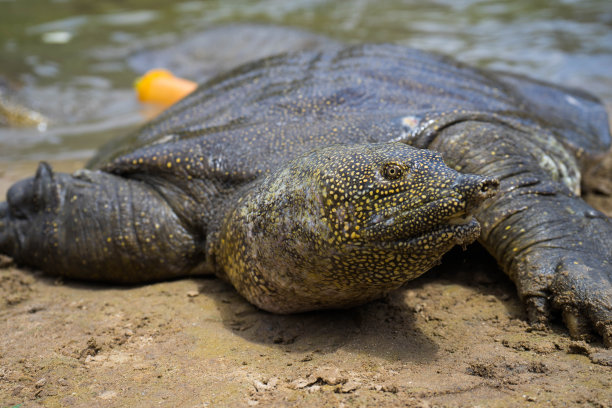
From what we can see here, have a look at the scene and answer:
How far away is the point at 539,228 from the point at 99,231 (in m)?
2.30

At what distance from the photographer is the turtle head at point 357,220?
224cm

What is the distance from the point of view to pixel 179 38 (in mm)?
10055

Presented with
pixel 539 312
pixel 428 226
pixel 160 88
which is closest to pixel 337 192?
pixel 428 226

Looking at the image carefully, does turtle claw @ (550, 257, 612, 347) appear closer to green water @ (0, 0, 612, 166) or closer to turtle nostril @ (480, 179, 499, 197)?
turtle nostril @ (480, 179, 499, 197)

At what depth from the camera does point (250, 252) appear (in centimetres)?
278

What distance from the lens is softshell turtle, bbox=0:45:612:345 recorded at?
7.61 feet

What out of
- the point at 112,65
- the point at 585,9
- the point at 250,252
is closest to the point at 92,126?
the point at 112,65

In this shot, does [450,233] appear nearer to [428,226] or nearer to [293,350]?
[428,226]

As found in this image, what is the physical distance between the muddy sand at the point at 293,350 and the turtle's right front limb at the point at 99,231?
0.44ft

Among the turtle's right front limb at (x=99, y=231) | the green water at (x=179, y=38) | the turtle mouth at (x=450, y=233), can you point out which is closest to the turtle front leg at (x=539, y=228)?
the turtle mouth at (x=450, y=233)

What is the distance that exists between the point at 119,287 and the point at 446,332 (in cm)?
184

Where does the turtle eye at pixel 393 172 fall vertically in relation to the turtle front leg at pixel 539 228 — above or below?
above

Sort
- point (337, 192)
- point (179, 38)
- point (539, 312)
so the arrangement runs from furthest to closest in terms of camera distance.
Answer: point (179, 38) → point (539, 312) → point (337, 192)

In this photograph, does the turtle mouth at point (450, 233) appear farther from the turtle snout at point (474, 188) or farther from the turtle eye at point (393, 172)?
the turtle eye at point (393, 172)
